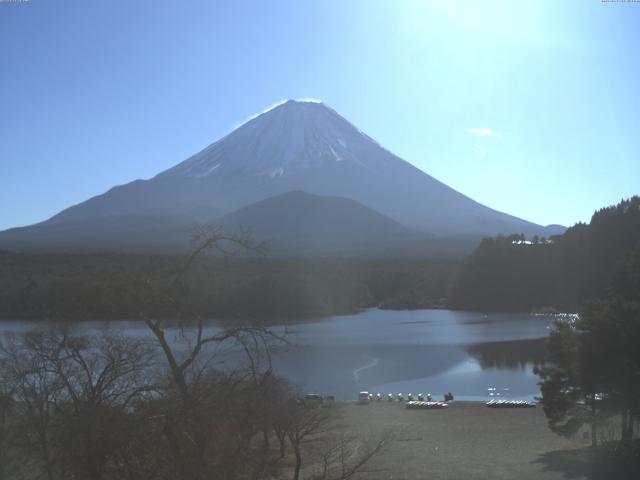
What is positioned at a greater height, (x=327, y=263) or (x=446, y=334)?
(x=327, y=263)

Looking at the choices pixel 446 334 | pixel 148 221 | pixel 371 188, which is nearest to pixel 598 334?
pixel 446 334

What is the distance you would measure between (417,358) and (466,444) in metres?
12.8

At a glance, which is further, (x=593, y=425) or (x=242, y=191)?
(x=242, y=191)

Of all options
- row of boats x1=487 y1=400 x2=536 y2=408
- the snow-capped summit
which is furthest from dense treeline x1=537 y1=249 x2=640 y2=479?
the snow-capped summit

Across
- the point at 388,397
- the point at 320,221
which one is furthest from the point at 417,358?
the point at 320,221

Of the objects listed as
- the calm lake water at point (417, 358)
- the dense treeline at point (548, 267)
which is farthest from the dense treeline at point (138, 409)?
the dense treeline at point (548, 267)

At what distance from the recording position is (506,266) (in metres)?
48.3

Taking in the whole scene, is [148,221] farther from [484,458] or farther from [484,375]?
[484,458]

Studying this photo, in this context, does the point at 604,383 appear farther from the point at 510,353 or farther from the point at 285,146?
the point at 285,146

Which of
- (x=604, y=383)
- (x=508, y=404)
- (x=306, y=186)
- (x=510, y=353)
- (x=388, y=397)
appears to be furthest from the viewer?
(x=306, y=186)

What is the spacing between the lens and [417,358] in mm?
23656

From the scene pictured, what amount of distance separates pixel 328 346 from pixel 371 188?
199 feet

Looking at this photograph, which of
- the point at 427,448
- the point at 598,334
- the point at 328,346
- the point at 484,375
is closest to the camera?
the point at 598,334

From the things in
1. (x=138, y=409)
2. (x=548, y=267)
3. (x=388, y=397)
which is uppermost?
(x=548, y=267)
